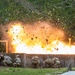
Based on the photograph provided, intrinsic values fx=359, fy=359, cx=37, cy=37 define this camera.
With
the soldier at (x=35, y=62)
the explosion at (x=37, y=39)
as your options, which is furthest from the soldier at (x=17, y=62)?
the explosion at (x=37, y=39)

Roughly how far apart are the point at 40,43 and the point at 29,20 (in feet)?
8.61

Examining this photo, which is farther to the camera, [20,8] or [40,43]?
[20,8]

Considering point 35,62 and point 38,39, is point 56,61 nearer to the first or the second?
point 35,62

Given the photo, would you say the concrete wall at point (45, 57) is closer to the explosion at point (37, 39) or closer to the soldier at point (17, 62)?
the soldier at point (17, 62)

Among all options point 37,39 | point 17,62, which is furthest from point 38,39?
point 17,62

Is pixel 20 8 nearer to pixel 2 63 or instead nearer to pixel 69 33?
pixel 69 33

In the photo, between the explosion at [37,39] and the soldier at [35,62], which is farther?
the explosion at [37,39]

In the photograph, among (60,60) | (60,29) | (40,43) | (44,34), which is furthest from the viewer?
(60,29)

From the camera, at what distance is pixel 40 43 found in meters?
17.4

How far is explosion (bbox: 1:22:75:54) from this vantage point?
16.6 meters

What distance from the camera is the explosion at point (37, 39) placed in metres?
16.6

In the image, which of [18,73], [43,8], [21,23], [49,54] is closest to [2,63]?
[49,54]

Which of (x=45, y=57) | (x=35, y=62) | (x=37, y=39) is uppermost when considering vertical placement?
(x=37, y=39)

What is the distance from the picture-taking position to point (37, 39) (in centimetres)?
1803
